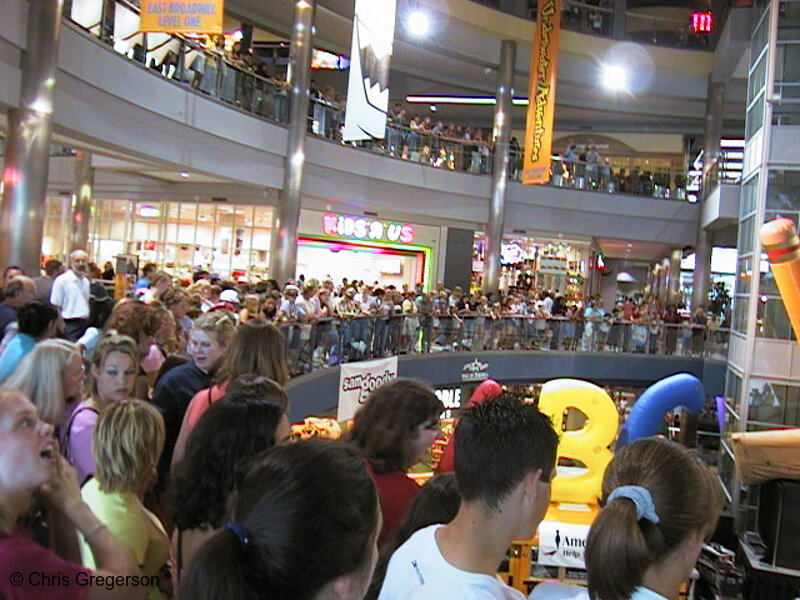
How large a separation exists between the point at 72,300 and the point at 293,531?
8.81 metres

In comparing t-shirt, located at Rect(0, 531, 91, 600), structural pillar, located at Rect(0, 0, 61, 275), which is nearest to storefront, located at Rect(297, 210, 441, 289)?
structural pillar, located at Rect(0, 0, 61, 275)

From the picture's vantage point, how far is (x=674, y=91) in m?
29.0

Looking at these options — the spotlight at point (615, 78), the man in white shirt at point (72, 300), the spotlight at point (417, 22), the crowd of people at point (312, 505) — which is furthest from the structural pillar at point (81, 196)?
the crowd of people at point (312, 505)

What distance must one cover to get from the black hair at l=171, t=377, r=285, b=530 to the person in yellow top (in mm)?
128

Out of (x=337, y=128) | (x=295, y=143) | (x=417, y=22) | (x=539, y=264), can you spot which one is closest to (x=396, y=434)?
(x=295, y=143)

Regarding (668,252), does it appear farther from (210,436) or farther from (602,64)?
(210,436)

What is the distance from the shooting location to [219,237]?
25797mm

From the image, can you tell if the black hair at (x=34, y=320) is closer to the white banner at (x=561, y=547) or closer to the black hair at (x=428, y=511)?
the black hair at (x=428, y=511)

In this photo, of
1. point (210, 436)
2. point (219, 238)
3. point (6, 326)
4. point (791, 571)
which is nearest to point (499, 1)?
point (219, 238)

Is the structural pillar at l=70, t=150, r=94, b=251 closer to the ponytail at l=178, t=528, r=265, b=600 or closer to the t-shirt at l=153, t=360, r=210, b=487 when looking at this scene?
the t-shirt at l=153, t=360, r=210, b=487

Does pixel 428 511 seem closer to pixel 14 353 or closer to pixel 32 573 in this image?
pixel 32 573

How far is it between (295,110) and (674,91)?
15.2 metres

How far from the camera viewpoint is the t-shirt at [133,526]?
2932 millimetres

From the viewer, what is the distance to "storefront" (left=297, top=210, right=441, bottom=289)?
26.4m
